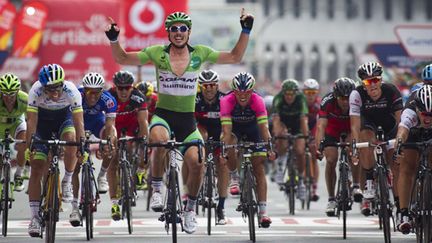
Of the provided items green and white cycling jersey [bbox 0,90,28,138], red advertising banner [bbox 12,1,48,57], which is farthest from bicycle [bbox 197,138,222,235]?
red advertising banner [bbox 12,1,48,57]

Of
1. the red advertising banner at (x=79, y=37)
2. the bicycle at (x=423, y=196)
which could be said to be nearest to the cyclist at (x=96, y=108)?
the bicycle at (x=423, y=196)

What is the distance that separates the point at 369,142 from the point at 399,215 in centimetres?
131

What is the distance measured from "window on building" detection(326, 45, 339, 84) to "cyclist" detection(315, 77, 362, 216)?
153911 millimetres

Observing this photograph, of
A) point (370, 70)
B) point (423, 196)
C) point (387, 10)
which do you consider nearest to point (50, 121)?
point (370, 70)

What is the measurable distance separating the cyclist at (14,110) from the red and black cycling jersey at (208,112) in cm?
218

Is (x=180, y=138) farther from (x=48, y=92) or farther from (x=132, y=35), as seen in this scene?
(x=132, y=35)

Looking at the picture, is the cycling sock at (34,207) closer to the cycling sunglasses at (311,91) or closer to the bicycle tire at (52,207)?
the bicycle tire at (52,207)

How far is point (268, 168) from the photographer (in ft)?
114

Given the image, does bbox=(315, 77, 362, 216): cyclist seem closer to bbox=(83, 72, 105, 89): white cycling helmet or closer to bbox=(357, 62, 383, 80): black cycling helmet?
bbox=(357, 62, 383, 80): black cycling helmet

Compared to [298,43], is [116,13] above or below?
below

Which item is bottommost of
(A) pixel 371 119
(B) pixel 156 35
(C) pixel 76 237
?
(C) pixel 76 237

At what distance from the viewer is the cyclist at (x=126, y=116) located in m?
18.9

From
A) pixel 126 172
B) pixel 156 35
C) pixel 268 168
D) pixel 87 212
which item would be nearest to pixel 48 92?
pixel 87 212

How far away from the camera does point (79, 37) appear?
2046 inches
